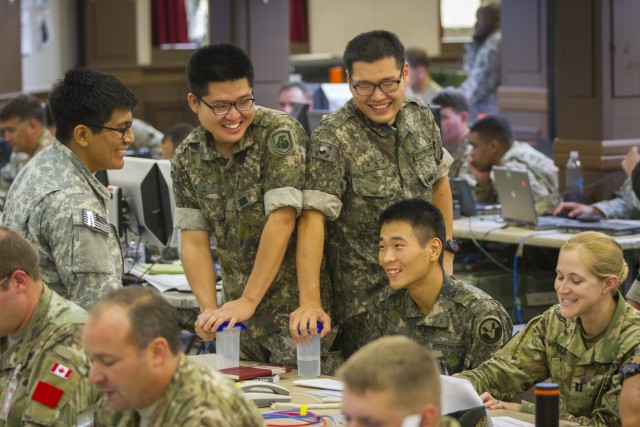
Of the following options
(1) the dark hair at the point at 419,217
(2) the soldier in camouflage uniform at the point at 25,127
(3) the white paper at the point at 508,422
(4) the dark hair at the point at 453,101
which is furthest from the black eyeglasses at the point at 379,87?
(2) the soldier in camouflage uniform at the point at 25,127

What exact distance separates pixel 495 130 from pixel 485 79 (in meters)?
4.36

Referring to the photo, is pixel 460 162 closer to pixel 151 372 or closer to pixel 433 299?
pixel 433 299

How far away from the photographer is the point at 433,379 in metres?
2.09

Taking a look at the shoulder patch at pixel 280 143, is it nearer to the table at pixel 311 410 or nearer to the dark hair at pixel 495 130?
the table at pixel 311 410

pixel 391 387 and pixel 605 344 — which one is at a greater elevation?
pixel 391 387

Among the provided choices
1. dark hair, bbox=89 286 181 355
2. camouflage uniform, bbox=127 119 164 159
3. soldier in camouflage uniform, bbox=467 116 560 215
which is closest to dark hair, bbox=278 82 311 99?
camouflage uniform, bbox=127 119 164 159

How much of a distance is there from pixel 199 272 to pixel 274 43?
5.99m

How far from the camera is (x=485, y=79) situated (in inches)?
437

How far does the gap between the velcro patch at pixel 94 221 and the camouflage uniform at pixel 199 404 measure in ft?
3.28

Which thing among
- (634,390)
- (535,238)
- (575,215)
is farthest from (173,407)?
(575,215)

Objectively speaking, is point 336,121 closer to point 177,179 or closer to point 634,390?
point 177,179

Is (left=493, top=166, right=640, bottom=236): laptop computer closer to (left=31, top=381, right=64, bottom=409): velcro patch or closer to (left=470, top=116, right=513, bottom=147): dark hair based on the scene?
(left=470, top=116, right=513, bottom=147): dark hair

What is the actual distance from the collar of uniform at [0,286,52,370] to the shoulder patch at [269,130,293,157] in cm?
101

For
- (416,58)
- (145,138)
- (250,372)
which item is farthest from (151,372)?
(416,58)
